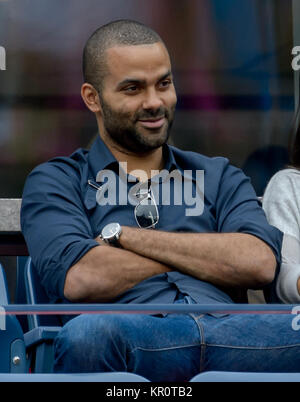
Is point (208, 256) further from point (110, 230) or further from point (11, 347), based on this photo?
point (11, 347)

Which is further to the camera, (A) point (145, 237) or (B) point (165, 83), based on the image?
(B) point (165, 83)

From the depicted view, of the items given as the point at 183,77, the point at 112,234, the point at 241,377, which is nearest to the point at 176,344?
the point at 241,377

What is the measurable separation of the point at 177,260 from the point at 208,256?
91 mm

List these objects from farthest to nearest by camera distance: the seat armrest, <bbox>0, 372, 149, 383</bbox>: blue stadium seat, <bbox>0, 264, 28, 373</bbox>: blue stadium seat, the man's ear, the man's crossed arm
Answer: the man's ear
the seat armrest
the man's crossed arm
<bbox>0, 264, 28, 373</bbox>: blue stadium seat
<bbox>0, 372, 149, 383</bbox>: blue stadium seat

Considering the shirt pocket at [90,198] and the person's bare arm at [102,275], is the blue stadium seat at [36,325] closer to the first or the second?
the person's bare arm at [102,275]

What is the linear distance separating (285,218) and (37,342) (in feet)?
2.94

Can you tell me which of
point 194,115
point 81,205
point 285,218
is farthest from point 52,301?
point 194,115

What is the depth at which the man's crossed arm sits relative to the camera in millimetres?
2434

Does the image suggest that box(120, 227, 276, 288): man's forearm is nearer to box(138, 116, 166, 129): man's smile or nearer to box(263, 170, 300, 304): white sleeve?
box(263, 170, 300, 304): white sleeve

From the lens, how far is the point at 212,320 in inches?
92.2

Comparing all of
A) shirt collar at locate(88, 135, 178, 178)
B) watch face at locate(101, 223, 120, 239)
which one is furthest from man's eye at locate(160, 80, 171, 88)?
watch face at locate(101, 223, 120, 239)

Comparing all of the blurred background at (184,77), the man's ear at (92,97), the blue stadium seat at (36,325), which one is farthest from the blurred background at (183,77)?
the blue stadium seat at (36,325)

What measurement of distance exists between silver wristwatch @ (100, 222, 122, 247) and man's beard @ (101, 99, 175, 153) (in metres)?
0.35

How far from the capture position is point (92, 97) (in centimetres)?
295
